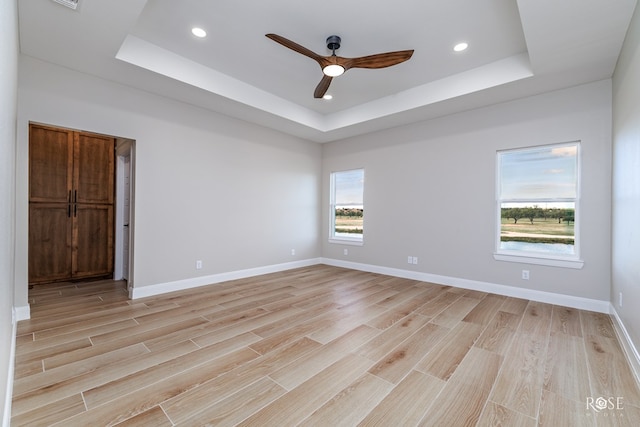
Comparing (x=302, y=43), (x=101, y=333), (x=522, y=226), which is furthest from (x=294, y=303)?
(x=522, y=226)

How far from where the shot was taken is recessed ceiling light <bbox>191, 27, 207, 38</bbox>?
2.99m

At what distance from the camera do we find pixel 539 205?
386 cm

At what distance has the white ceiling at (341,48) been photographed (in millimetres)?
2484

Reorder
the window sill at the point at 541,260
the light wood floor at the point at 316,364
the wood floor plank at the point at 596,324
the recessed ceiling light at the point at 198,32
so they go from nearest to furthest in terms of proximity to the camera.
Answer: the light wood floor at the point at 316,364
the wood floor plank at the point at 596,324
the recessed ceiling light at the point at 198,32
the window sill at the point at 541,260

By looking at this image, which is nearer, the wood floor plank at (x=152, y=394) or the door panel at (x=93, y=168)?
the wood floor plank at (x=152, y=394)

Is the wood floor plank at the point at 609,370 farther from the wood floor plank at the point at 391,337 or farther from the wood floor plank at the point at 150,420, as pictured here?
the wood floor plank at the point at 150,420

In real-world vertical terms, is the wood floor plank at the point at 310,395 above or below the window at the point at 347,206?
below

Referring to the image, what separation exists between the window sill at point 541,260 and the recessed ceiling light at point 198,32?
468 cm

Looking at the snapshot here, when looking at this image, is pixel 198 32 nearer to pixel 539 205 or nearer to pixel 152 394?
pixel 152 394

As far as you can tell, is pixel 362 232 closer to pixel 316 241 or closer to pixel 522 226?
pixel 316 241

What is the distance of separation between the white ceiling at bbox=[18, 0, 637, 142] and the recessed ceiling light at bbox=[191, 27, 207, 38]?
46 mm

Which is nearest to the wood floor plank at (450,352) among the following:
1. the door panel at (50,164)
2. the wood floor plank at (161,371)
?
the wood floor plank at (161,371)

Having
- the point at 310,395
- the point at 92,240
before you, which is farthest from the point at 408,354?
the point at 92,240

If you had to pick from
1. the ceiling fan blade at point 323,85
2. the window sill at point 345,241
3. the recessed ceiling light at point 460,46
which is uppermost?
the recessed ceiling light at point 460,46
